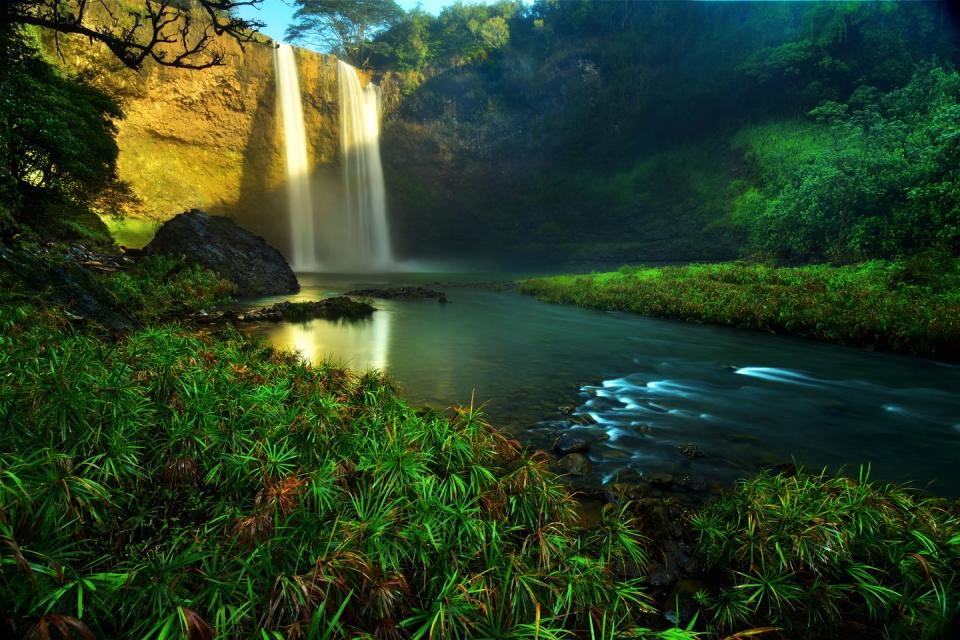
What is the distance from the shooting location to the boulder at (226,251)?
18750 millimetres

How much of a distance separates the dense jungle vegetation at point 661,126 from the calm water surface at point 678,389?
46.1ft

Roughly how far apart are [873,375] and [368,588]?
34.9ft

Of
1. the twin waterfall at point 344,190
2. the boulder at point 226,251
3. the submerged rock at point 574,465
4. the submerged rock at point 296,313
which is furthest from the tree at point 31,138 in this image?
the twin waterfall at point 344,190

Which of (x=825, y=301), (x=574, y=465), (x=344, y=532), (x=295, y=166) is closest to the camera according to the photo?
(x=344, y=532)

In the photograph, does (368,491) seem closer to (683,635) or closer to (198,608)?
(198,608)

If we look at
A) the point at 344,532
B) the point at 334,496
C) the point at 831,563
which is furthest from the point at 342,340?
the point at 831,563

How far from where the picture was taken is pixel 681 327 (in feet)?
46.9

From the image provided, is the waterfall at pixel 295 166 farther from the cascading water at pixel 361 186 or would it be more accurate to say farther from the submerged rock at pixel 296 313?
the submerged rock at pixel 296 313

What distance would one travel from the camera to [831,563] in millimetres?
3025

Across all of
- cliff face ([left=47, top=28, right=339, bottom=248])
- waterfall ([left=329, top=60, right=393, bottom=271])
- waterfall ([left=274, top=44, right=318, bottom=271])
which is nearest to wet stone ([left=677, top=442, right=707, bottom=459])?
cliff face ([left=47, top=28, right=339, bottom=248])

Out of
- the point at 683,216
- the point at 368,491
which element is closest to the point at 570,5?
the point at 683,216

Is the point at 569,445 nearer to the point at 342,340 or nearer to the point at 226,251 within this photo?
the point at 342,340

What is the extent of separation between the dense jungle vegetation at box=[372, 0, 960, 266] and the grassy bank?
6.29 metres

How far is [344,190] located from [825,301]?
3906 cm
